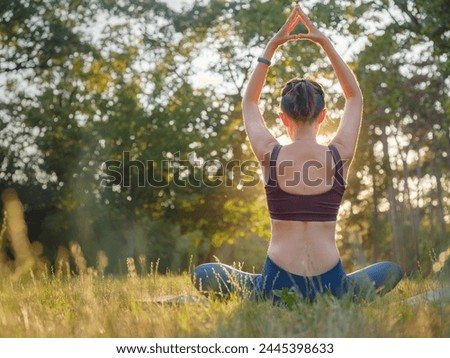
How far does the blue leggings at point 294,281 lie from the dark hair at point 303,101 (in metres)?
0.93

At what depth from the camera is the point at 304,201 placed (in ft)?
13.6

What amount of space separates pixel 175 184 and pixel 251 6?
7070 millimetres

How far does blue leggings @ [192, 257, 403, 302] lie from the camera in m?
4.16

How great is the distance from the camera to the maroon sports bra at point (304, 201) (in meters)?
4.15

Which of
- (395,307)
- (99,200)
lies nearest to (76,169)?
(99,200)

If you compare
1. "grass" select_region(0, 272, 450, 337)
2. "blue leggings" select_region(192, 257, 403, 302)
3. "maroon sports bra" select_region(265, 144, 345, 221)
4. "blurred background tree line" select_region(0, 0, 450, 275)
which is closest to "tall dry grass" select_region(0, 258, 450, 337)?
"grass" select_region(0, 272, 450, 337)

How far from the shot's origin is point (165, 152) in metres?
24.2

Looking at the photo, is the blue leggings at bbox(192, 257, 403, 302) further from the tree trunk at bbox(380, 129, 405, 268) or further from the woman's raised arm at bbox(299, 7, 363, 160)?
the tree trunk at bbox(380, 129, 405, 268)

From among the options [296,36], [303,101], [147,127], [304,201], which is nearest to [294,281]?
[304,201]

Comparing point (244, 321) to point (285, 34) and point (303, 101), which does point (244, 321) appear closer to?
point (303, 101)

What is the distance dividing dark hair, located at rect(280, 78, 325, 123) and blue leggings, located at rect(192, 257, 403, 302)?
0.93 meters

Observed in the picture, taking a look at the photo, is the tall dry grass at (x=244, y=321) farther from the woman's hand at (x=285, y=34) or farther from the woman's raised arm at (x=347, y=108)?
the woman's hand at (x=285, y=34)

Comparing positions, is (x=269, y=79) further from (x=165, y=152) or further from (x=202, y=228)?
(x=202, y=228)

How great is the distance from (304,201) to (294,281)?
0.50 m
